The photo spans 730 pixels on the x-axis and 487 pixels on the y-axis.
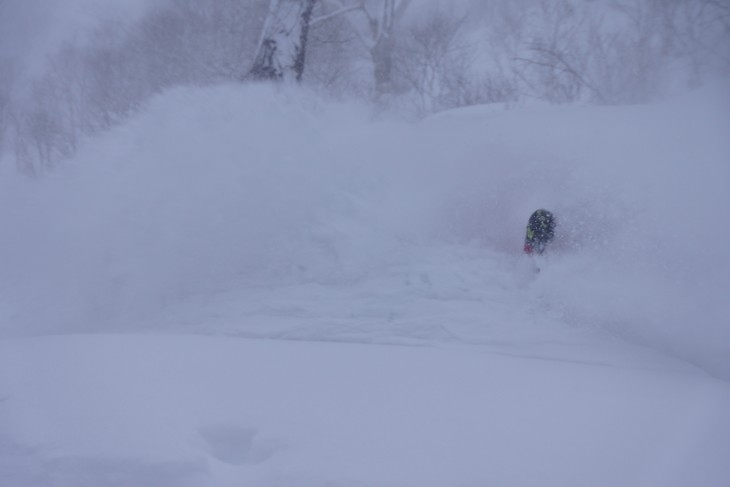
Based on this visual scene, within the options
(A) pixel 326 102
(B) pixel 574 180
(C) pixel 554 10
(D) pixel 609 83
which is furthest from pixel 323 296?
(C) pixel 554 10

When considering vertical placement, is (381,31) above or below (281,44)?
above

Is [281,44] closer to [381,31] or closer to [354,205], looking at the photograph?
[354,205]

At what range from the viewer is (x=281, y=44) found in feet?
30.0

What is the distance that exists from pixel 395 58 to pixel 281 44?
8.85 metres

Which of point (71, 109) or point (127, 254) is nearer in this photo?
point (127, 254)

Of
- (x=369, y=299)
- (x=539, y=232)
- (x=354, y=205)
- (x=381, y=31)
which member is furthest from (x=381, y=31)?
(x=369, y=299)

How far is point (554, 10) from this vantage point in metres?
15.8

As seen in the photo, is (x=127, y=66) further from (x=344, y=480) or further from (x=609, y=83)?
(x=344, y=480)

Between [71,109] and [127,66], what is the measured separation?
2419mm

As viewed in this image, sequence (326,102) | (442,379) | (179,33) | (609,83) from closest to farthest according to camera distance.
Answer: (442,379), (326,102), (609,83), (179,33)

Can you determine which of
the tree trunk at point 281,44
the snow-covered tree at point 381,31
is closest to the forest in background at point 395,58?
the snow-covered tree at point 381,31

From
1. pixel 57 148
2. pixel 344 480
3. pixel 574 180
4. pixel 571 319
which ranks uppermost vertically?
pixel 57 148

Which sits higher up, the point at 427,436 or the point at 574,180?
the point at 574,180

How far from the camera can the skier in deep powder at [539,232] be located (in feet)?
20.4
